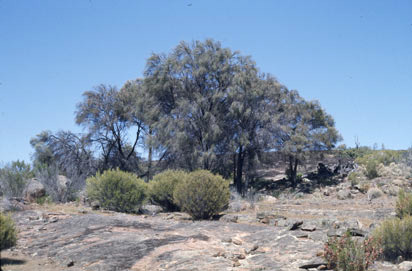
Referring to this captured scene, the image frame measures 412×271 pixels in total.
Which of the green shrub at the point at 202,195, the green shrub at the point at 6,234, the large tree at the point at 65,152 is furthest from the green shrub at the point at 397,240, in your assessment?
the large tree at the point at 65,152

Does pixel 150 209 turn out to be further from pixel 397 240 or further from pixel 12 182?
pixel 397 240

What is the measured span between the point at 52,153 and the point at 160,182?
19211mm

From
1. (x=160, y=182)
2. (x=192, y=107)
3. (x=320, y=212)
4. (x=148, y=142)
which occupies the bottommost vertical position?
(x=320, y=212)

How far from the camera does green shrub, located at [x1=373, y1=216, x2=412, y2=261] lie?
349 inches

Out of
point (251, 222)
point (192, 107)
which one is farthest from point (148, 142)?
point (251, 222)

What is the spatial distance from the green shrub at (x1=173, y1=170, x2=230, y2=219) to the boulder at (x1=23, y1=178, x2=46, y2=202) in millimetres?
7556

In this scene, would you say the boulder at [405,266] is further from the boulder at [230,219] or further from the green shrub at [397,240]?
the boulder at [230,219]

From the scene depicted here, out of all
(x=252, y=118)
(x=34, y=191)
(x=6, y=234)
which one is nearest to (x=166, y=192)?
(x=34, y=191)

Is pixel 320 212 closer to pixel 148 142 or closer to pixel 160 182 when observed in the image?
pixel 160 182

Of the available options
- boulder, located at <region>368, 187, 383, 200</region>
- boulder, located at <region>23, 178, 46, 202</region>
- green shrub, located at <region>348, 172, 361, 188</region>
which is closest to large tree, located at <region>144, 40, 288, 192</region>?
green shrub, located at <region>348, 172, 361, 188</region>

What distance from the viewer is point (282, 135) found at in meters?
31.5

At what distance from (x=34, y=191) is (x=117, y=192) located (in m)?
4.74

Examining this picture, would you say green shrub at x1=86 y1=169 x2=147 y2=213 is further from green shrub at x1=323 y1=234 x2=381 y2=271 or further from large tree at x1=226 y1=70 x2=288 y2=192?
large tree at x1=226 y1=70 x2=288 y2=192

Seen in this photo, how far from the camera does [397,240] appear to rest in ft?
29.4
